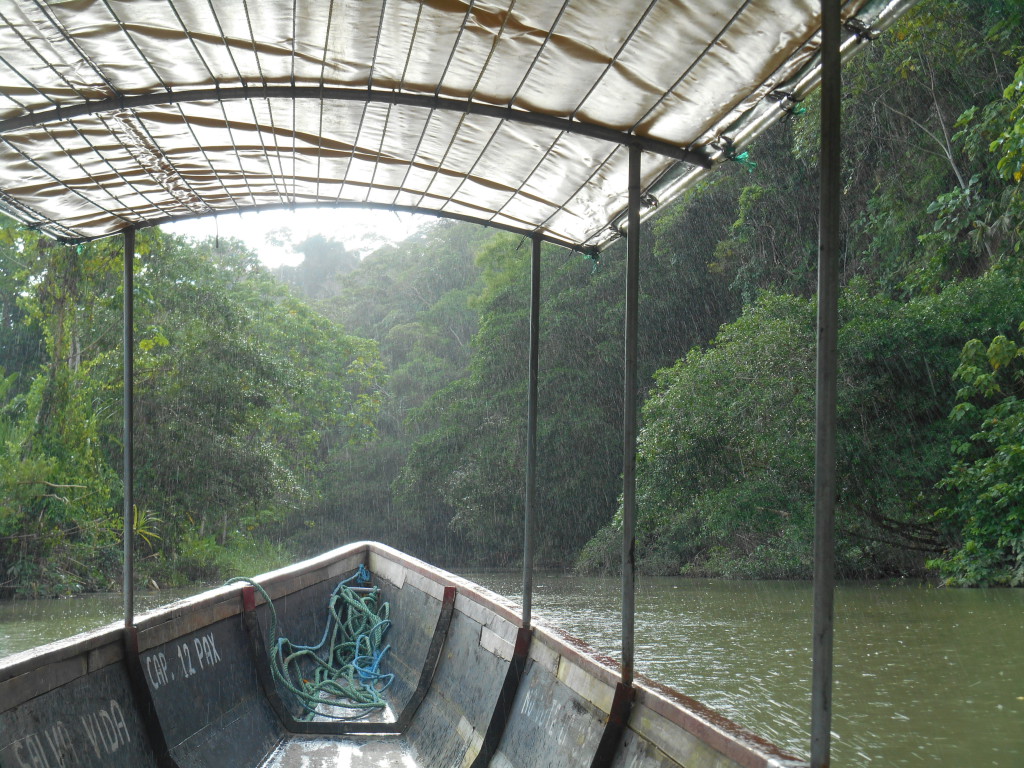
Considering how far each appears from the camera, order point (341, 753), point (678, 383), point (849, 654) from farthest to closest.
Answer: point (678, 383) → point (849, 654) → point (341, 753)

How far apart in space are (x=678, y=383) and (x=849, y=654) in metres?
6.21

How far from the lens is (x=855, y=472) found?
12281mm

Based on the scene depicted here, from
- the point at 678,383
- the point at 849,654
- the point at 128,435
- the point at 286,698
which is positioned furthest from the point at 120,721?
the point at 678,383

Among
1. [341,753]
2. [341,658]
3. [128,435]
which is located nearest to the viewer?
[128,435]

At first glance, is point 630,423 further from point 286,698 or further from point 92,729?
point 286,698

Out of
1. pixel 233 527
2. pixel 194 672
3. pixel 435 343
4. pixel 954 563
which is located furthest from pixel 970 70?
pixel 435 343

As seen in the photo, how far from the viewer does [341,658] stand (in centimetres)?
532

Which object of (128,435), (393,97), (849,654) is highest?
(393,97)

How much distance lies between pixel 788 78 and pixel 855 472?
432 inches

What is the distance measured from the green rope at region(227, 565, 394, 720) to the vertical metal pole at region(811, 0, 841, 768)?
3.19 meters

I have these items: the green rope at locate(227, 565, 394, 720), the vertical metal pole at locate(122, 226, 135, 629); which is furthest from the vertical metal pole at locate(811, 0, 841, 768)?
the green rope at locate(227, 565, 394, 720)

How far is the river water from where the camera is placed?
219 inches

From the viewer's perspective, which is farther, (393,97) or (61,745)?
(393,97)

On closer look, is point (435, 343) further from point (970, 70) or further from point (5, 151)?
point (5, 151)
